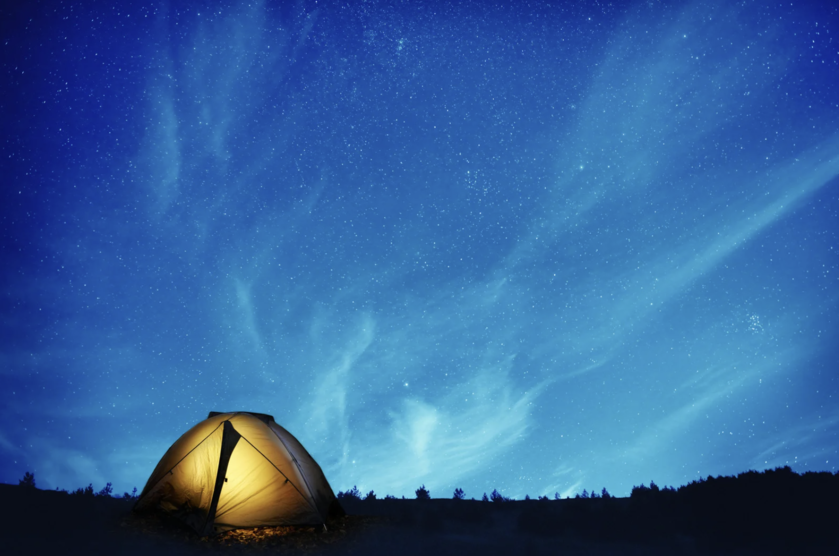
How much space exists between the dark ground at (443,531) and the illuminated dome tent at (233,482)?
324 mm

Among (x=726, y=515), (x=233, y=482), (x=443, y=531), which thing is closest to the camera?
(x=233, y=482)

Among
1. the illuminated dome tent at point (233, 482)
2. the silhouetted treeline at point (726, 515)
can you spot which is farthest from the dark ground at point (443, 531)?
the illuminated dome tent at point (233, 482)

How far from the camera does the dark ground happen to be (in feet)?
33.5

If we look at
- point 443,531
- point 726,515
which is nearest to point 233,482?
point 443,531

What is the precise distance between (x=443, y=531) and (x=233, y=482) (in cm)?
638

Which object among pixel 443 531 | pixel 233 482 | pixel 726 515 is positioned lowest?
pixel 726 515

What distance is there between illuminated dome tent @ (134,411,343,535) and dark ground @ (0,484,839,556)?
1.06ft

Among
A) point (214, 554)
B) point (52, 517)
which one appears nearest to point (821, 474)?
point (214, 554)

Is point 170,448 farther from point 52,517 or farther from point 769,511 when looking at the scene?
point 769,511

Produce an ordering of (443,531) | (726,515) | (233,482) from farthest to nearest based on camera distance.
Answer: (726,515)
(443,531)
(233,482)

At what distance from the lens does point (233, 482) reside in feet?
38.5

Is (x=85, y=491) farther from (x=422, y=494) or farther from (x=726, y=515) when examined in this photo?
(x=726, y=515)

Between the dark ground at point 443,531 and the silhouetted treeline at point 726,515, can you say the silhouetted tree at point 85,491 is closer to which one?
the dark ground at point 443,531

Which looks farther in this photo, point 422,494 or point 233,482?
point 422,494
